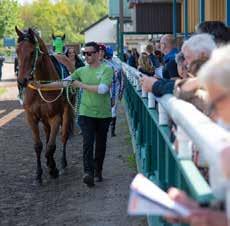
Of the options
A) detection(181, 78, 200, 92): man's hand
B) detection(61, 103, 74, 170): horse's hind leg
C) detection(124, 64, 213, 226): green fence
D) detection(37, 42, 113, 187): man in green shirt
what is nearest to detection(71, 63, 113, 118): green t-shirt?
detection(37, 42, 113, 187): man in green shirt

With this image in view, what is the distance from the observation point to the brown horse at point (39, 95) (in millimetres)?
8648

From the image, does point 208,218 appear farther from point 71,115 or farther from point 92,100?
point 71,115

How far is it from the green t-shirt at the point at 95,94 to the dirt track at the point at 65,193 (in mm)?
933

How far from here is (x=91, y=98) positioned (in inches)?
327

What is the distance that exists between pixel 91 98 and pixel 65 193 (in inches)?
47.3

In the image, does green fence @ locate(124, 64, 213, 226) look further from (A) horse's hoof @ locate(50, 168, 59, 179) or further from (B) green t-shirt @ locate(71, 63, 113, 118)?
(A) horse's hoof @ locate(50, 168, 59, 179)

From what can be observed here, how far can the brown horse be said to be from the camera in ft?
28.4

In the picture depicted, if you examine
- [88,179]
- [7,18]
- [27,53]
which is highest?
[7,18]

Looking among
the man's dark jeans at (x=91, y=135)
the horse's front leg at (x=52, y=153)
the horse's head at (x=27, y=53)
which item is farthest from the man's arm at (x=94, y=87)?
the horse's front leg at (x=52, y=153)

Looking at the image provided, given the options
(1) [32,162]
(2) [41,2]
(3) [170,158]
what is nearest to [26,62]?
(1) [32,162]

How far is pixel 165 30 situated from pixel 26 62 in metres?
18.4

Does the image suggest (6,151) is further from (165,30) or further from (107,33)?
(107,33)

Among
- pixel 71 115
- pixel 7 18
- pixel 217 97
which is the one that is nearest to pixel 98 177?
pixel 71 115

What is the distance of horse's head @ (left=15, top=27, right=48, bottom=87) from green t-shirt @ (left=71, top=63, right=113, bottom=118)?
650 mm
